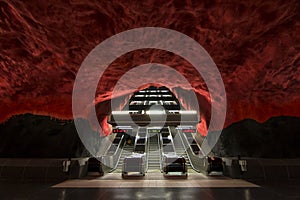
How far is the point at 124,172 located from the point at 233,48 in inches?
250

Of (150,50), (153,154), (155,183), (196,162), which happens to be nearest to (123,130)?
(153,154)

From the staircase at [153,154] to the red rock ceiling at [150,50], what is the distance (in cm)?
492

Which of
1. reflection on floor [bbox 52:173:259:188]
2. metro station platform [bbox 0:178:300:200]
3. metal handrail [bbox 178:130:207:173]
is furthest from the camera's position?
metal handrail [bbox 178:130:207:173]

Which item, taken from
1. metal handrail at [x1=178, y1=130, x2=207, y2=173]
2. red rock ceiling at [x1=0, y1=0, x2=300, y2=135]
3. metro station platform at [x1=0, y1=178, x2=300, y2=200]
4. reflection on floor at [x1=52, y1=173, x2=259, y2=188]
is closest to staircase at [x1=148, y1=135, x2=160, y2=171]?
metal handrail at [x1=178, y1=130, x2=207, y2=173]

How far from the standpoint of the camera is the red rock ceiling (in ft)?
13.1

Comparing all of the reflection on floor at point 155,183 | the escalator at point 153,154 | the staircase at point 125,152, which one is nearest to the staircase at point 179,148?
the escalator at point 153,154

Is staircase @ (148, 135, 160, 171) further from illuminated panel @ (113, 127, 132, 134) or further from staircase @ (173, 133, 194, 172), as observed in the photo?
illuminated panel @ (113, 127, 132, 134)

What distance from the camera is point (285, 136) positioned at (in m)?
7.13

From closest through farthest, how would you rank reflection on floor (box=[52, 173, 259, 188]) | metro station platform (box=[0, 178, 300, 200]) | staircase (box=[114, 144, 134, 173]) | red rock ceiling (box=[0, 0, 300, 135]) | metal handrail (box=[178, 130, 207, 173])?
red rock ceiling (box=[0, 0, 300, 135])
metro station platform (box=[0, 178, 300, 200])
reflection on floor (box=[52, 173, 259, 188])
metal handrail (box=[178, 130, 207, 173])
staircase (box=[114, 144, 134, 173])

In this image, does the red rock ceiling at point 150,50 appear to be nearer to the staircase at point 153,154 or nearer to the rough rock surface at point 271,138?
the rough rock surface at point 271,138

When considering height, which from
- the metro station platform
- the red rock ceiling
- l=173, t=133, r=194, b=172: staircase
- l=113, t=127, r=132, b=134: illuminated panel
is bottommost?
the metro station platform

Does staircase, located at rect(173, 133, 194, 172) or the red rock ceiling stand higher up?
the red rock ceiling

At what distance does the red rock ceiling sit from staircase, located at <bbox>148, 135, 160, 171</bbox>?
4915mm

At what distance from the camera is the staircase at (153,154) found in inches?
416
